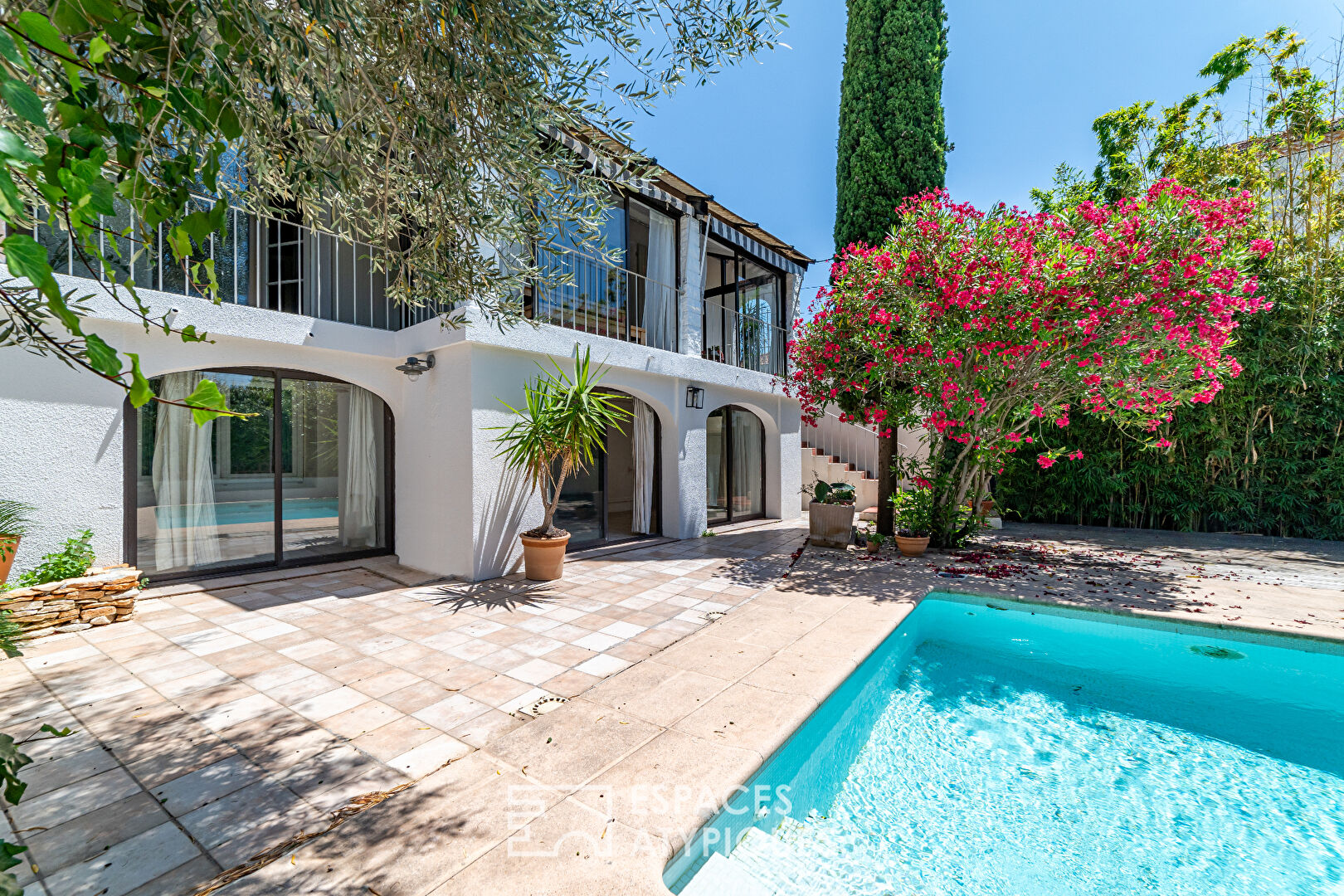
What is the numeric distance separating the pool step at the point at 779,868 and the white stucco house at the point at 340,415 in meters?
3.83

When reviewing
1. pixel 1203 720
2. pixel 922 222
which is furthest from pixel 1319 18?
pixel 1203 720

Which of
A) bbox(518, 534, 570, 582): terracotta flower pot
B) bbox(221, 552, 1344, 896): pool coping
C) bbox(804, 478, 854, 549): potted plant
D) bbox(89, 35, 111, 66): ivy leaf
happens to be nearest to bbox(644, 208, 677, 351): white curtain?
bbox(804, 478, 854, 549): potted plant

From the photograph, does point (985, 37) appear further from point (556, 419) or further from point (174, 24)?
point (174, 24)

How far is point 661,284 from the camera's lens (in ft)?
33.5

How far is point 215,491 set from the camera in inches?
276

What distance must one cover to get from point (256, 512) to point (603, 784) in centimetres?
674

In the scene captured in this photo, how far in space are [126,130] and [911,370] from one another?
8.29 m

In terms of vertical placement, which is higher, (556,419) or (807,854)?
(556,419)

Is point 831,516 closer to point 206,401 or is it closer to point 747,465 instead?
point 747,465

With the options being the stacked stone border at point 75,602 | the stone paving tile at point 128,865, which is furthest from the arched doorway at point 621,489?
the stone paving tile at point 128,865

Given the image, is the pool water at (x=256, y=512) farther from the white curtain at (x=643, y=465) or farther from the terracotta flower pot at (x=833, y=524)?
the terracotta flower pot at (x=833, y=524)

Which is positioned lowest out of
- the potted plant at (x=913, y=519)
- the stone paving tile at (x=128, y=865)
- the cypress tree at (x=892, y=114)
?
the stone paving tile at (x=128, y=865)

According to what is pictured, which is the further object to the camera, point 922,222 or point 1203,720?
point 922,222

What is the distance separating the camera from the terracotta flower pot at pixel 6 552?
498 centimetres
